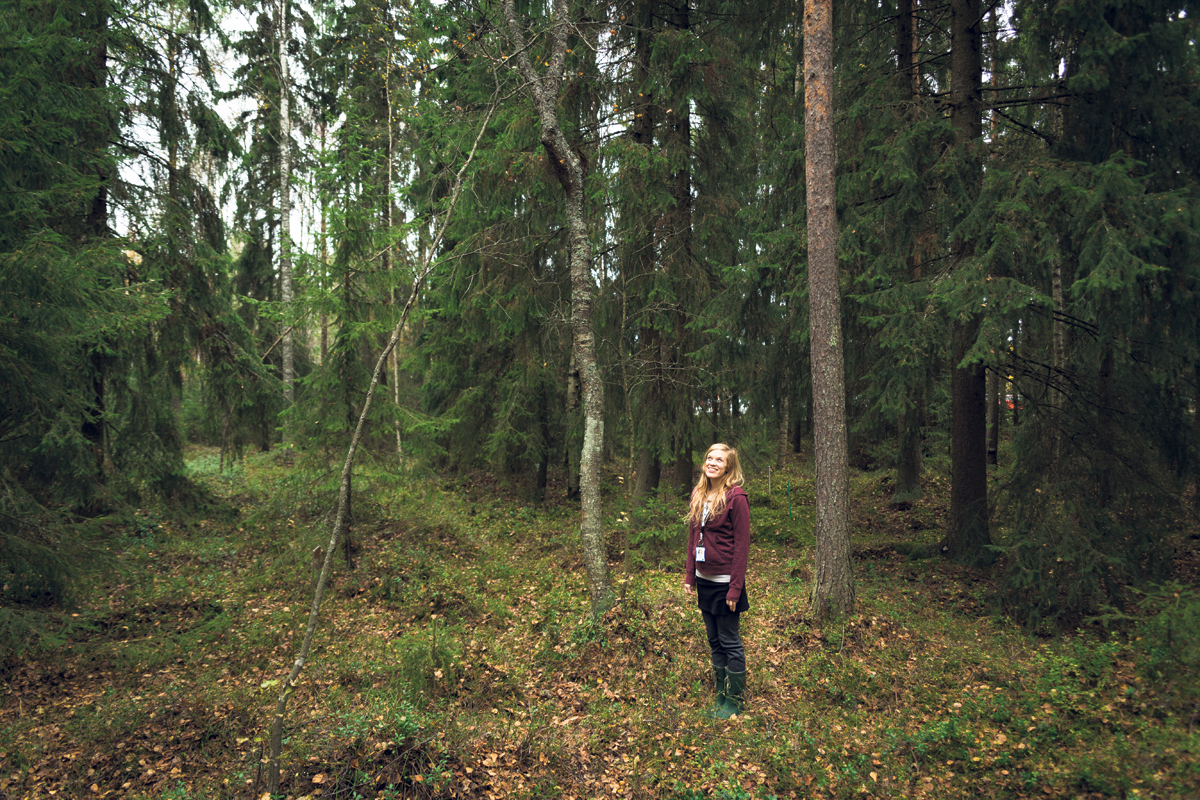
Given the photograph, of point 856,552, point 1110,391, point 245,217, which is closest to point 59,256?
Answer: point 856,552

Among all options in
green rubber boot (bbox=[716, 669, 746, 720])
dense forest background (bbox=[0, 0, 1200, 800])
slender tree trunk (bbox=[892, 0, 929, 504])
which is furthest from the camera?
slender tree trunk (bbox=[892, 0, 929, 504])

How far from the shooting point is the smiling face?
17.1ft

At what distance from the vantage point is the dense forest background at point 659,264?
592 centimetres

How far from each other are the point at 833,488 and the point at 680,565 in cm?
314

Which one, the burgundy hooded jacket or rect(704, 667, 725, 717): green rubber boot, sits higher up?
the burgundy hooded jacket

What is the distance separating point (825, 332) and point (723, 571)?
3.11m

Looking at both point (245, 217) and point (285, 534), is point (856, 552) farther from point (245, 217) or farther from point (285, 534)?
point (245, 217)

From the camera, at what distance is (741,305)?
9.08m

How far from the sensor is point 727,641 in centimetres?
502

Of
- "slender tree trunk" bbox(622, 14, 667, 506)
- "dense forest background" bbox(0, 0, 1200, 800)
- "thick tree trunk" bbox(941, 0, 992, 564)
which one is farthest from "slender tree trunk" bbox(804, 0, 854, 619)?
"slender tree trunk" bbox(622, 14, 667, 506)

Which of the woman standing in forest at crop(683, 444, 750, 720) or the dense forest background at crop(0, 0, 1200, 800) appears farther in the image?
the woman standing in forest at crop(683, 444, 750, 720)

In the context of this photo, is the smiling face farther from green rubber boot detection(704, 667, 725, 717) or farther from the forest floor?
the forest floor

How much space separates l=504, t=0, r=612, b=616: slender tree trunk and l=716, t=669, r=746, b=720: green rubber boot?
203 cm

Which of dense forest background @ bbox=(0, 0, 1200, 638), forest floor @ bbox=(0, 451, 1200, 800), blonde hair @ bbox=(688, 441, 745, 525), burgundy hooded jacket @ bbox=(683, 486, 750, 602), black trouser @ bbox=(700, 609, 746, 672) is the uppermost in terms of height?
dense forest background @ bbox=(0, 0, 1200, 638)
